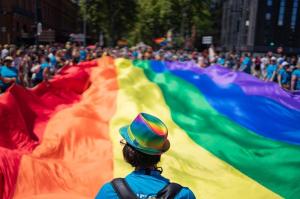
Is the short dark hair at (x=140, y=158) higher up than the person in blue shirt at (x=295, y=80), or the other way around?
the short dark hair at (x=140, y=158)

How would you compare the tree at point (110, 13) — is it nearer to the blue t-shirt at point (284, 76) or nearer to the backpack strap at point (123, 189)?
the blue t-shirt at point (284, 76)

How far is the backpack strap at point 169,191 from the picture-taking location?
73.0 inches

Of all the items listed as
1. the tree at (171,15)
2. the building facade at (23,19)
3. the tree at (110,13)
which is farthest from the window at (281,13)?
the building facade at (23,19)

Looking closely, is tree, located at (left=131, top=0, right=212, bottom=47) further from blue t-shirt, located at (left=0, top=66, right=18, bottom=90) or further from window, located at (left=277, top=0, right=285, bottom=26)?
blue t-shirt, located at (left=0, top=66, right=18, bottom=90)

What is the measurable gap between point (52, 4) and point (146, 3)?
16188 mm

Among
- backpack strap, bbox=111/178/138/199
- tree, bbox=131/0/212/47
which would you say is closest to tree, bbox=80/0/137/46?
tree, bbox=131/0/212/47

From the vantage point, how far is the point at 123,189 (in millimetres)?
1829

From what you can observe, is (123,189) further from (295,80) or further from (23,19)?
(23,19)

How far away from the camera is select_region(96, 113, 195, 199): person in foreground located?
1844 millimetres

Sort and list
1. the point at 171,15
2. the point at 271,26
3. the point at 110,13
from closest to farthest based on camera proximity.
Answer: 1. the point at 171,15
2. the point at 110,13
3. the point at 271,26

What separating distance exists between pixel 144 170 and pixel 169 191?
0.15 meters

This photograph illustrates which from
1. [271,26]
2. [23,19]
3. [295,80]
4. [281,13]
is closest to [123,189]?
[295,80]

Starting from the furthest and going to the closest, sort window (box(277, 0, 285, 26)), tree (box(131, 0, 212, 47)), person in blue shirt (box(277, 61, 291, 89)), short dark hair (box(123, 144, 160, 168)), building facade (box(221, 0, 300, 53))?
window (box(277, 0, 285, 26)), building facade (box(221, 0, 300, 53)), tree (box(131, 0, 212, 47)), person in blue shirt (box(277, 61, 291, 89)), short dark hair (box(123, 144, 160, 168))

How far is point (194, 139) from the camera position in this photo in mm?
6348
